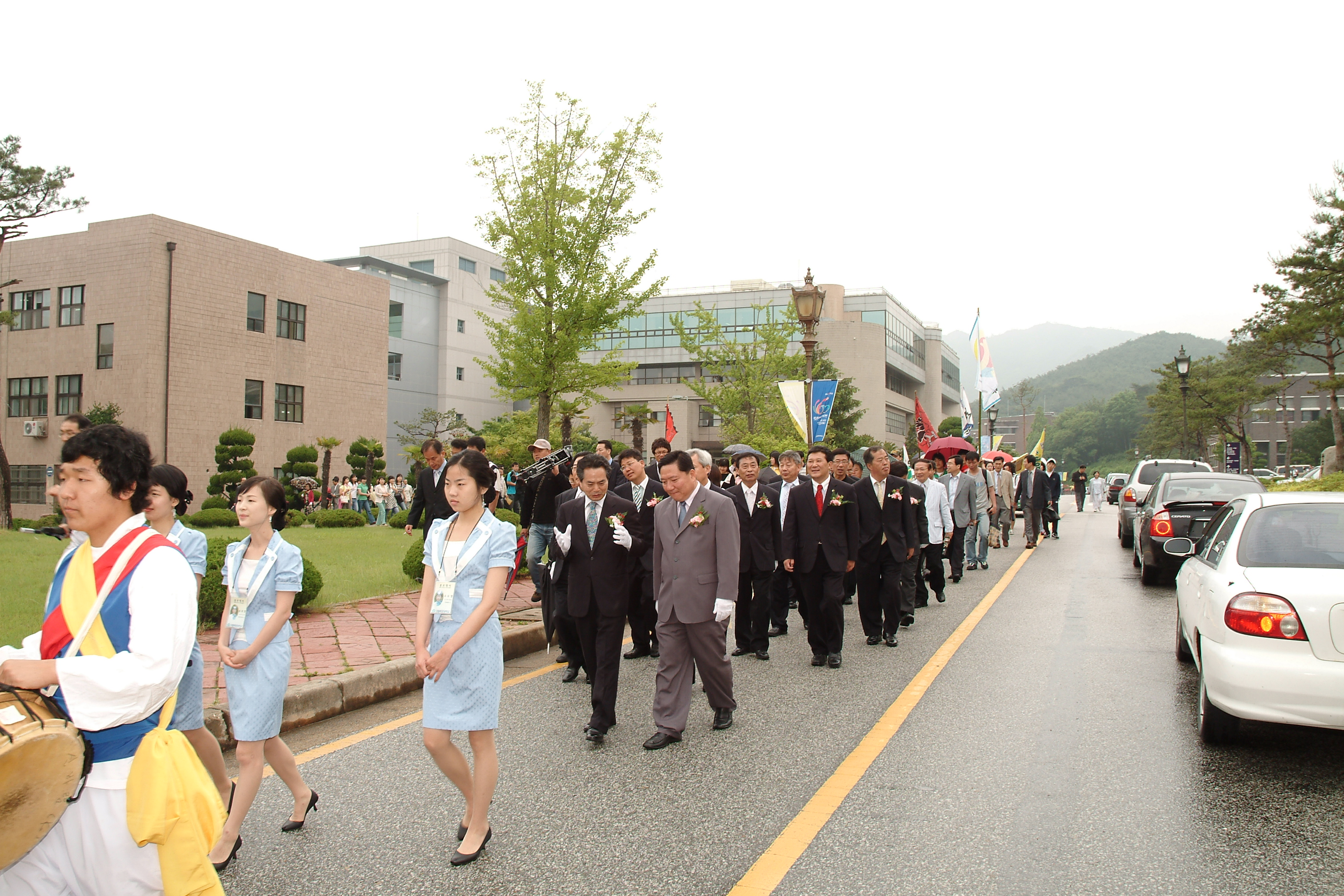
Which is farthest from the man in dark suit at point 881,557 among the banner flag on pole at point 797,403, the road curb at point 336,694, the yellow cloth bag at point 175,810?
the yellow cloth bag at point 175,810

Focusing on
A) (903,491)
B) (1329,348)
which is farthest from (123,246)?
(1329,348)

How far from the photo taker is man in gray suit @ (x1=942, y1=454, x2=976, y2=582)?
13.2 meters

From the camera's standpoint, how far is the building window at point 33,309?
3384cm

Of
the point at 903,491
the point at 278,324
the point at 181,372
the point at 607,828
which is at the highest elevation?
the point at 278,324

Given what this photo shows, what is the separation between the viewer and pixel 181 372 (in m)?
31.7

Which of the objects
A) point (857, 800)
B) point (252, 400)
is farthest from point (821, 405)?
point (252, 400)

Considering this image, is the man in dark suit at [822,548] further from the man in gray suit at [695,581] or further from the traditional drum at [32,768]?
the traditional drum at [32,768]

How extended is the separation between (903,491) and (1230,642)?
444 centimetres

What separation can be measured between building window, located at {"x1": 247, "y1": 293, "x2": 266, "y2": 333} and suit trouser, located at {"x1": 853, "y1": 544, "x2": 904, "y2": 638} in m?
31.5

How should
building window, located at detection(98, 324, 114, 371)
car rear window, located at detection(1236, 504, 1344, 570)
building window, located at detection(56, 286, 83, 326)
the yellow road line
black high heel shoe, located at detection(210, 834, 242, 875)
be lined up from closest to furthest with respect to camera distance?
the yellow road line < black high heel shoe, located at detection(210, 834, 242, 875) < car rear window, located at detection(1236, 504, 1344, 570) < building window, located at detection(98, 324, 114, 371) < building window, located at detection(56, 286, 83, 326)

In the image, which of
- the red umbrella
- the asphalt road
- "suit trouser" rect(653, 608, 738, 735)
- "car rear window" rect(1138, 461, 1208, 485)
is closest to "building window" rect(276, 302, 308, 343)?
the red umbrella

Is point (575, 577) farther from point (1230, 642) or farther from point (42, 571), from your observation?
point (42, 571)

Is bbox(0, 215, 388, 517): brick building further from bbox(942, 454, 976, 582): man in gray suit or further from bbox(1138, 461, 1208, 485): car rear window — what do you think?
bbox(1138, 461, 1208, 485): car rear window

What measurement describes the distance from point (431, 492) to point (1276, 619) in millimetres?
7079
